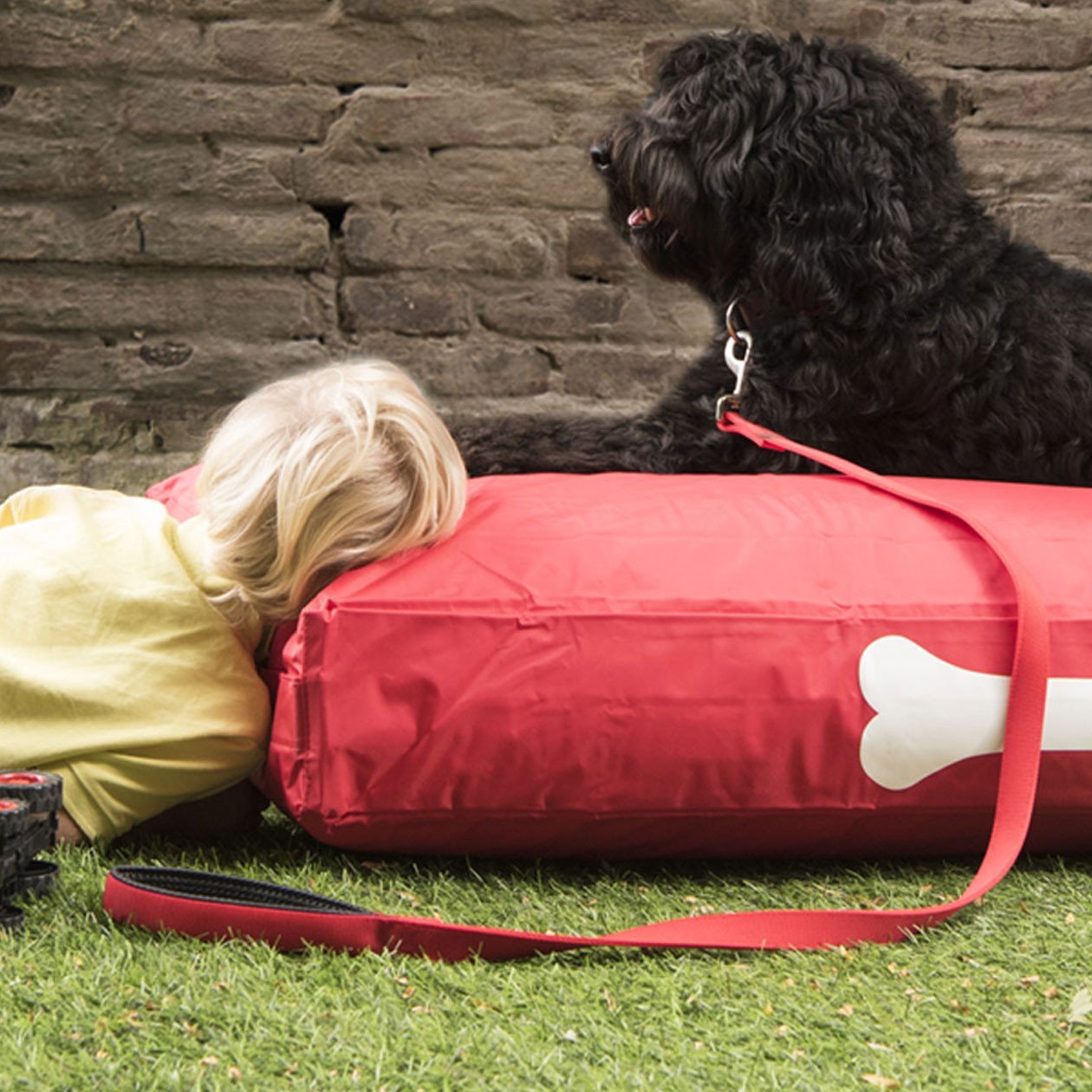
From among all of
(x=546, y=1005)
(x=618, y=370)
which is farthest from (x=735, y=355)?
(x=618, y=370)

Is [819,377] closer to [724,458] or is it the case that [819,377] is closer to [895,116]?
[724,458]

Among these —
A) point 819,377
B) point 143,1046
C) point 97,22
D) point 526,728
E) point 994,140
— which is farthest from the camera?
point 994,140

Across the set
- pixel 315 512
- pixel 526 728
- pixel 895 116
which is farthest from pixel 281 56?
pixel 526 728

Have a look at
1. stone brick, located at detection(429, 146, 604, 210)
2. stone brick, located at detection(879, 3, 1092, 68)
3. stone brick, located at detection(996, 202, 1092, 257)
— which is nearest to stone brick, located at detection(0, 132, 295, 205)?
stone brick, located at detection(429, 146, 604, 210)

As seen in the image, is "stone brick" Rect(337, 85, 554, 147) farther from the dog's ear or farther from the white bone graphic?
the white bone graphic

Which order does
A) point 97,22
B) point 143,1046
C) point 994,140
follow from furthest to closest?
1. point 994,140
2. point 97,22
3. point 143,1046

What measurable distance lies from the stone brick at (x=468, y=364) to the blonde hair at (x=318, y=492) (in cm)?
205

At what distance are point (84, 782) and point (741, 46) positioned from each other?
1.52 metres

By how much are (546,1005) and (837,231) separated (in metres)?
1.30

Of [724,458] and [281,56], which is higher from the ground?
[281,56]

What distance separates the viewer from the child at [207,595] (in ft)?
4.83

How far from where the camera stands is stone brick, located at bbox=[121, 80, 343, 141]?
3451mm

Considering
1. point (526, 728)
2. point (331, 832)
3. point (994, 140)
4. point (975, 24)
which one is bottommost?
point (331, 832)

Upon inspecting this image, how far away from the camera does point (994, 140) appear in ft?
12.1
